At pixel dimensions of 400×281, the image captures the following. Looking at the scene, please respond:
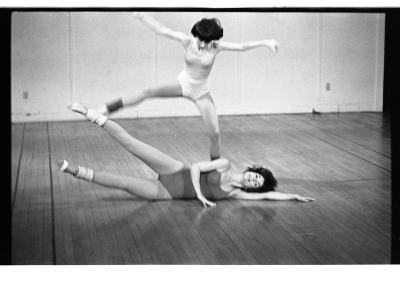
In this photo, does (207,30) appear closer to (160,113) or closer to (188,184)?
(188,184)

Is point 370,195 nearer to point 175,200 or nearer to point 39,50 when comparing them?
point 175,200

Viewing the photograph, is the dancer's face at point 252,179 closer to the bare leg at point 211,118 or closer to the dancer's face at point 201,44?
the bare leg at point 211,118

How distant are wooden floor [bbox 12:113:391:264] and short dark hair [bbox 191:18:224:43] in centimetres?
112

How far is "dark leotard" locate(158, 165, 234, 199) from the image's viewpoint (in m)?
5.00

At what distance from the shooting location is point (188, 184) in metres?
5.05

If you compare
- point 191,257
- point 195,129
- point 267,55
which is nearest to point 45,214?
point 191,257

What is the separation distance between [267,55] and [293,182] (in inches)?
98.6

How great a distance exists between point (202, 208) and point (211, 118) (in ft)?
2.75

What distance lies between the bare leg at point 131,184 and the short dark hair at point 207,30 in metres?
1.04

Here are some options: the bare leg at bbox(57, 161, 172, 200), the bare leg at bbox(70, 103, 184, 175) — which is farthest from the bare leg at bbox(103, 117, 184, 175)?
the bare leg at bbox(57, 161, 172, 200)

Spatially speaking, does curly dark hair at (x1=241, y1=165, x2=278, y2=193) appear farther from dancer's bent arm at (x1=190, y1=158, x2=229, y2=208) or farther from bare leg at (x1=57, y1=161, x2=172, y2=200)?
bare leg at (x1=57, y1=161, x2=172, y2=200)

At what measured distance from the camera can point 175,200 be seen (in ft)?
16.7

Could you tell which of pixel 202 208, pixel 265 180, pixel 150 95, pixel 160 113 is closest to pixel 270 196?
pixel 265 180

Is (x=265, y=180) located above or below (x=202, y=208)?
above
